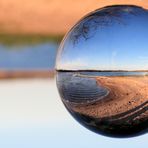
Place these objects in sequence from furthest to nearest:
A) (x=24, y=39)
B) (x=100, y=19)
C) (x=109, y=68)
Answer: (x=24, y=39) < (x=100, y=19) < (x=109, y=68)

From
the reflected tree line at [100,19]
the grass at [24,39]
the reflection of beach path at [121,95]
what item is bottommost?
the reflection of beach path at [121,95]

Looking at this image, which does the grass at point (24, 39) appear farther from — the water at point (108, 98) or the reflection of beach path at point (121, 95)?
the reflection of beach path at point (121, 95)

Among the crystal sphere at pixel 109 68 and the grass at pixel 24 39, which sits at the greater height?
the grass at pixel 24 39

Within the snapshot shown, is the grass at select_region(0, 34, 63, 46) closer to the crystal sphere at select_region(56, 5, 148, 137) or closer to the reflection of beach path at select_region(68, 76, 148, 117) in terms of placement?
the crystal sphere at select_region(56, 5, 148, 137)

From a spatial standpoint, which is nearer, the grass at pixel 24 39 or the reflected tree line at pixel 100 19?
the reflected tree line at pixel 100 19

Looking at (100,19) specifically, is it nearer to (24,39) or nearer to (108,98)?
(108,98)

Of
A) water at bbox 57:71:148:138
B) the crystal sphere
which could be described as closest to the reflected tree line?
the crystal sphere

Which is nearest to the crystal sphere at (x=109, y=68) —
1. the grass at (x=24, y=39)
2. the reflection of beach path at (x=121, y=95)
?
the reflection of beach path at (x=121, y=95)

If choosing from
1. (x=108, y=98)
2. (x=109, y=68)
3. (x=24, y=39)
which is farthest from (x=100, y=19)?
(x=24, y=39)

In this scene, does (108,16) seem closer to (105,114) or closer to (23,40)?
(105,114)
